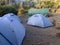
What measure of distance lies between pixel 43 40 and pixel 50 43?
1.61 ft

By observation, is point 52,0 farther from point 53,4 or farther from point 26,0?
point 26,0

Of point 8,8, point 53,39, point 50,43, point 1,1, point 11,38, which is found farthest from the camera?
point 1,1

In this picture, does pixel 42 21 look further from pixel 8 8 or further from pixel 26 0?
pixel 26 0

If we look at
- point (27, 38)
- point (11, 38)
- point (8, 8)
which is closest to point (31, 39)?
point (27, 38)

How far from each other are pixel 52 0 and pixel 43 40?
14.0 meters

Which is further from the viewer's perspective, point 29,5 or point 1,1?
point 29,5

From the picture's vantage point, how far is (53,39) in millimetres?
7594

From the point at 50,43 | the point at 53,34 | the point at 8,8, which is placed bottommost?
the point at 8,8

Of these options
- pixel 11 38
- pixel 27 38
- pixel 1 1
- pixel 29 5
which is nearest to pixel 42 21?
pixel 27 38

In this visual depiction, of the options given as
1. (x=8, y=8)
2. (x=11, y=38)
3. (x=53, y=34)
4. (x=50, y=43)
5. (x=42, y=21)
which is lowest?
(x=8, y=8)

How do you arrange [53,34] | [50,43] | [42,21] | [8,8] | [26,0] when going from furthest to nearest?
[26,0] < [8,8] < [42,21] < [53,34] < [50,43]

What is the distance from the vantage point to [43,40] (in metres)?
7.46

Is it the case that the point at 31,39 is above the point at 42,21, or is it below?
above

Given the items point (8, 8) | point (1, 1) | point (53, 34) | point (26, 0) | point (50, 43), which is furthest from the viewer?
point (26, 0)
